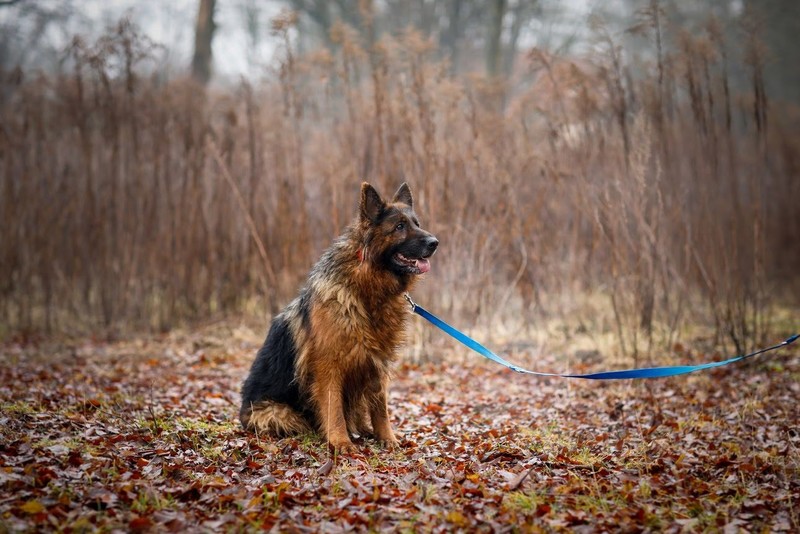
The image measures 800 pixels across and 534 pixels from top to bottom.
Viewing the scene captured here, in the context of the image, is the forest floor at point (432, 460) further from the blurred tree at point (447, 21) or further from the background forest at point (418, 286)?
the blurred tree at point (447, 21)

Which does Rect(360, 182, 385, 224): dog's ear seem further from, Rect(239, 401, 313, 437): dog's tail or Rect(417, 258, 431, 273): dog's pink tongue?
Rect(239, 401, 313, 437): dog's tail

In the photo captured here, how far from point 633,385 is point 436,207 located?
10.4 ft

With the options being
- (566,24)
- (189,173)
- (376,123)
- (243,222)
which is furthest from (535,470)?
(566,24)

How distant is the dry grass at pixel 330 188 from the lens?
7730 millimetres

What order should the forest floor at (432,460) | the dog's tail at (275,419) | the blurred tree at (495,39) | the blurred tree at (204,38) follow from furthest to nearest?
the blurred tree at (495,39) < the blurred tree at (204,38) < the dog's tail at (275,419) < the forest floor at (432,460)

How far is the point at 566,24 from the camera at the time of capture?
2497cm

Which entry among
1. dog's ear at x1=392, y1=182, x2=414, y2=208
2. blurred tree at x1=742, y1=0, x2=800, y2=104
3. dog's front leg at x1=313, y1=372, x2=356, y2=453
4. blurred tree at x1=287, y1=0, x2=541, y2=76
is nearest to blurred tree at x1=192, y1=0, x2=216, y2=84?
blurred tree at x1=287, y1=0, x2=541, y2=76

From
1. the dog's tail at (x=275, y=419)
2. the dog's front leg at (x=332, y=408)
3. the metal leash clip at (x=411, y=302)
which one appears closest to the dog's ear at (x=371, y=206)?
the metal leash clip at (x=411, y=302)

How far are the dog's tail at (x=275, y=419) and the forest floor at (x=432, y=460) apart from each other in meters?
0.11

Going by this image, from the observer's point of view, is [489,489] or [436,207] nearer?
[489,489]

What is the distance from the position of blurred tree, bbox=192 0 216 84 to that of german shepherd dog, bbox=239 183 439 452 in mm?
13196

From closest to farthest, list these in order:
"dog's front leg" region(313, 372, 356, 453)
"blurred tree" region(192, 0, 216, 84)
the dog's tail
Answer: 1. "dog's front leg" region(313, 372, 356, 453)
2. the dog's tail
3. "blurred tree" region(192, 0, 216, 84)

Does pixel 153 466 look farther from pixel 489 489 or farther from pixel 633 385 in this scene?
pixel 633 385

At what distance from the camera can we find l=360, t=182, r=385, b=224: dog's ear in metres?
4.29
